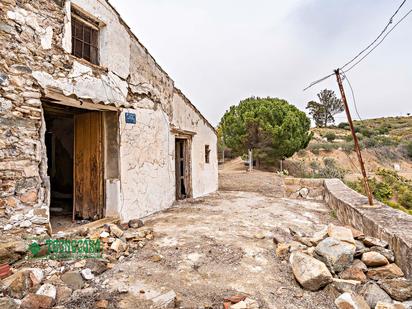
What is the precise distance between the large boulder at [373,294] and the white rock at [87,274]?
9.95 ft

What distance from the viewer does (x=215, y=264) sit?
3246 millimetres

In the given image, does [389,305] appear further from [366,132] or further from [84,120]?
[366,132]

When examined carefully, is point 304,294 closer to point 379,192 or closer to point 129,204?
point 129,204

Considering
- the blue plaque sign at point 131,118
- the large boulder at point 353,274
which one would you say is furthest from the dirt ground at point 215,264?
the blue plaque sign at point 131,118

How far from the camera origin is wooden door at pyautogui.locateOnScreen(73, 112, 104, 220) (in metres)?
5.09

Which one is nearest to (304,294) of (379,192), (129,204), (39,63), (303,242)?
(303,242)

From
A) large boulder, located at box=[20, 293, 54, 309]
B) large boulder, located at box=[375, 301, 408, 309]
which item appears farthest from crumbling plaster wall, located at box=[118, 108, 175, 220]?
large boulder, located at box=[375, 301, 408, 309]

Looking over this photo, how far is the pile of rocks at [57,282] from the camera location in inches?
91.6

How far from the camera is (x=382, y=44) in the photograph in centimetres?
383

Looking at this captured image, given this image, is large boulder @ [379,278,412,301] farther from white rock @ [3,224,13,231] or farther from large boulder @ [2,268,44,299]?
white rock @ [3,224,13,231]

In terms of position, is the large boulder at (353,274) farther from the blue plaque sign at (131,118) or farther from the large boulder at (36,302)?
Answer: the blue plaque sign at (131,118)

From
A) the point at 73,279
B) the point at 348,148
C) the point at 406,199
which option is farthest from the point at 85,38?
the point at 348,148

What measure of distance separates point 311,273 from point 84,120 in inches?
205

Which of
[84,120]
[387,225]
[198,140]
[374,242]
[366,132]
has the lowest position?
[374,242]
